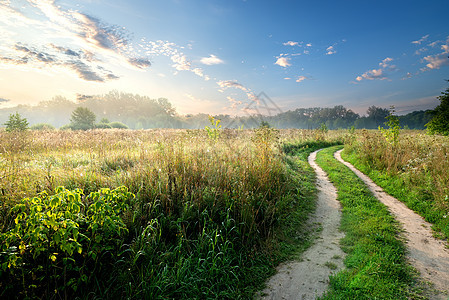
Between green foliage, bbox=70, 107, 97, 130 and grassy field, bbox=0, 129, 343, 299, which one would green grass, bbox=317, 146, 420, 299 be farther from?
green foliage, bbox=70, 107, 97, 130

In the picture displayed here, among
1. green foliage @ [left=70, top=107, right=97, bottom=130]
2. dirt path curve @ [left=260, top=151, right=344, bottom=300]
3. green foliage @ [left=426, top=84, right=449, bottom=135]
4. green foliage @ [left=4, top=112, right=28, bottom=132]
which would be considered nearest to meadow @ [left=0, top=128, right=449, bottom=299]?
dirt path curve @ [left=260, top=151, right=344, bottom=300]

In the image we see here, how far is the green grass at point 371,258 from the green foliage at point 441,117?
8.78 meters

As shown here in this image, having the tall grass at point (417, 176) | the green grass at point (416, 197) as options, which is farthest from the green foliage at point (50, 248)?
the tall grass at point (417, 176)

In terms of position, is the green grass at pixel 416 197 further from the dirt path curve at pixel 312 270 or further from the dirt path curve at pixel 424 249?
the dirt path curve at pixel 312 270

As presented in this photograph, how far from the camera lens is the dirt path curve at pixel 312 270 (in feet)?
10.1

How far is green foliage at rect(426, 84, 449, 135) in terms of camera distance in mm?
10695

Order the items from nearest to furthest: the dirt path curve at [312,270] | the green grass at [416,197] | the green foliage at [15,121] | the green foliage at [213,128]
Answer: the dirt path curve at [312,270], the green grass at [416,197], the green foliage at [213,128], the green foliage at [15,121]

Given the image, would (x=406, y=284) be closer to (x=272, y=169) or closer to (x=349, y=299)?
(x=349, y=299)

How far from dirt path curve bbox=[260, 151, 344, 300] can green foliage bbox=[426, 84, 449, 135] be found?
10.9 metres

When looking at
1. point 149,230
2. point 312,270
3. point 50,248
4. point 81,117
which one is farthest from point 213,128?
point 81,117

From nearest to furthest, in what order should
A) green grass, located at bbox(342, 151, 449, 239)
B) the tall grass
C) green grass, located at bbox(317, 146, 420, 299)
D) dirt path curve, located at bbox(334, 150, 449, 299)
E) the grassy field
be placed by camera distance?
the grassy field < green grass, located at bbox(317, 146, 420, 299) < dirt path curve, located at bbox(334, 150, 449, 299) < green grass, located at bbox(342, 151, 449, 239) < the tall grass

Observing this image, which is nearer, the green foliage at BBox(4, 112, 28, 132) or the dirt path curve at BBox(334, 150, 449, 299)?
the dirt path curve at BBox(334, 150, 449, 299)

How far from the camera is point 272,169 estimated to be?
22.4 feet

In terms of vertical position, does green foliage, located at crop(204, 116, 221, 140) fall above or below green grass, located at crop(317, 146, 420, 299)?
above
